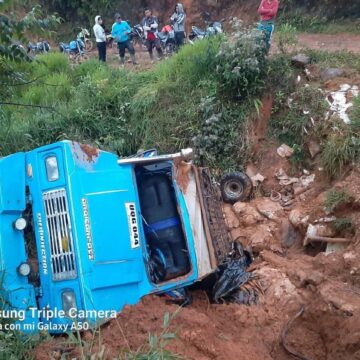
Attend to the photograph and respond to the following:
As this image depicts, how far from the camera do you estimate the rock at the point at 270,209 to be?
26.8 feet

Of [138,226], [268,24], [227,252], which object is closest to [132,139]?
[268,24]

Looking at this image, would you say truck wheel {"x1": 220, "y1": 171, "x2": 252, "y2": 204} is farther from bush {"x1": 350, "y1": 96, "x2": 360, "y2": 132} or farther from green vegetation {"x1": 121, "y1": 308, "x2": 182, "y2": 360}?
green vegetation {"x1": 121, "y1": 308, "x2": 182, "y2": 360}

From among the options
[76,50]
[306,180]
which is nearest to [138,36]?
[76,50]

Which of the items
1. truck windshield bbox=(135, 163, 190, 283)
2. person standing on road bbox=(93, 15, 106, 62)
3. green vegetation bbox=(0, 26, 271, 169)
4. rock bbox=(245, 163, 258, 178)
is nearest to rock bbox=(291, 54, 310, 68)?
green vegetation bbox=(0, 26, 271, 169)

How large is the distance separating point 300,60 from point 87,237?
5.75m

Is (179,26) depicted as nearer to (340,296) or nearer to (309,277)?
(309,277)

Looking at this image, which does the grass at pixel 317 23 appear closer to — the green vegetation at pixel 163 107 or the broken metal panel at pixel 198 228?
the green vegetation at pixel 163 107

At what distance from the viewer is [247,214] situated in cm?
824

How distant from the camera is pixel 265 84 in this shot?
948 cm

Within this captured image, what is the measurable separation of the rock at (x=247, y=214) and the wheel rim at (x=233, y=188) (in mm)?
240

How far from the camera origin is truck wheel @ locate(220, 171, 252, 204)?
28.3 ft

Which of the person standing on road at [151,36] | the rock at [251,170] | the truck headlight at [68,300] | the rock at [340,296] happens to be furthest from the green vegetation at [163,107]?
the truck headlight at [68,300]

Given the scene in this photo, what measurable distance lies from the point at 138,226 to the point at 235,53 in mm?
4601

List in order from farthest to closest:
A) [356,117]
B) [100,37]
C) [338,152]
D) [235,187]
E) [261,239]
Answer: [100,37] → [235,187] → [356,117] → [338,152] → [261,239]
